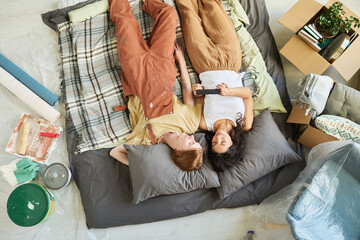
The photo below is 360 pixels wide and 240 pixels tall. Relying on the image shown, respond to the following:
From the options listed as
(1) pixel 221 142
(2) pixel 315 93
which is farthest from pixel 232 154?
(2) pixel 315 93

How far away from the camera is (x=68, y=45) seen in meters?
1.73

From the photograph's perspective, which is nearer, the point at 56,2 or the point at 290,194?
the point at 290,194

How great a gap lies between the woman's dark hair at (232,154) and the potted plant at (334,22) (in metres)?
0.81

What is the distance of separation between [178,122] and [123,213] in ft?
2.02

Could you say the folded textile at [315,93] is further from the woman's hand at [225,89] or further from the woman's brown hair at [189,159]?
the woman's brown hair at [189,159]

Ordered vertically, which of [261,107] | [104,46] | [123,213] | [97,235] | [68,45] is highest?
[261,107]

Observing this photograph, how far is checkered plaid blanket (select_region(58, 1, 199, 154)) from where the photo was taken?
158 cm

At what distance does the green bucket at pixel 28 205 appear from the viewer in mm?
1410

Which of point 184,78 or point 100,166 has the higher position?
point 184,78

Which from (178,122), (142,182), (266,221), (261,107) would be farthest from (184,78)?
(266,221)

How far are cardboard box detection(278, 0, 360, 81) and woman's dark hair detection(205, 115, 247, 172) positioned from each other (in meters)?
0.60

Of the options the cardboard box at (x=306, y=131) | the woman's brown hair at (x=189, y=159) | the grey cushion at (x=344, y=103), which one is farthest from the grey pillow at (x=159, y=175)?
the grey cushion at (x=344, y=103)

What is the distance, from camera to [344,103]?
59.6 inches

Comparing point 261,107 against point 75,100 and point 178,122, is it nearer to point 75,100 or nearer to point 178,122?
point 178,122
